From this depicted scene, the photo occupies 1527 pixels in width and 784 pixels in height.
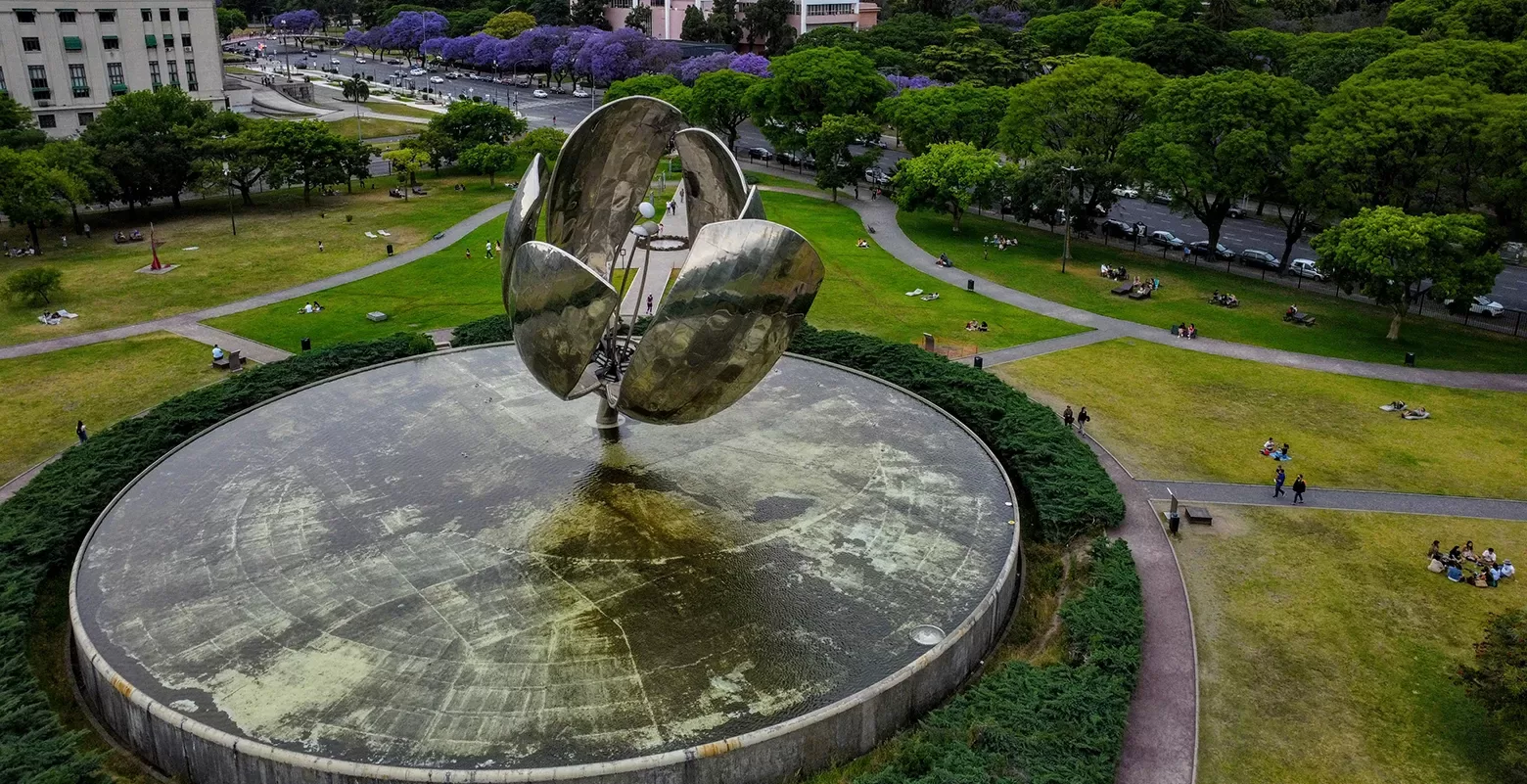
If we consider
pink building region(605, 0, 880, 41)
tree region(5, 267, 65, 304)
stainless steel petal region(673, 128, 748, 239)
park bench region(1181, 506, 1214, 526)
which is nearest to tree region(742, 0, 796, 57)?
pink building region(605, 0, 880, 41)

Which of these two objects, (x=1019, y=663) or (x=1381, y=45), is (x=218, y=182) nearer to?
(x=1019, y=663)

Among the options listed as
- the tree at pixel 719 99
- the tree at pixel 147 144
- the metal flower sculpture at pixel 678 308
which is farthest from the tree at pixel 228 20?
the metal flower sculpture at pixel 678 308

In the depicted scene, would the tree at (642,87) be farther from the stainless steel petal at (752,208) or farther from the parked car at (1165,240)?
the stainless steel petal at (752,208)

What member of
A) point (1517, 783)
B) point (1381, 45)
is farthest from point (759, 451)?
point (1381, 45)

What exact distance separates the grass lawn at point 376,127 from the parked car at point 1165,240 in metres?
67.6

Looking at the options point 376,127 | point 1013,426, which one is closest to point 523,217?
point 1013,426

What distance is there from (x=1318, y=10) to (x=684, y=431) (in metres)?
110

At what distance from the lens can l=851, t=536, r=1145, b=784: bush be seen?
65.3 ft

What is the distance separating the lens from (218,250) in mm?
64500

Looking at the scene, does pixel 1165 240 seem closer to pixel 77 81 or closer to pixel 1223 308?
pixel 1223 308

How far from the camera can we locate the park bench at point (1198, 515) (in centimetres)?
3250

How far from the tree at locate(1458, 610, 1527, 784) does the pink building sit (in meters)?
122

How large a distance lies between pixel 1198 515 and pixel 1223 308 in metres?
26.9

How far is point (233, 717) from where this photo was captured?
21.0 m
